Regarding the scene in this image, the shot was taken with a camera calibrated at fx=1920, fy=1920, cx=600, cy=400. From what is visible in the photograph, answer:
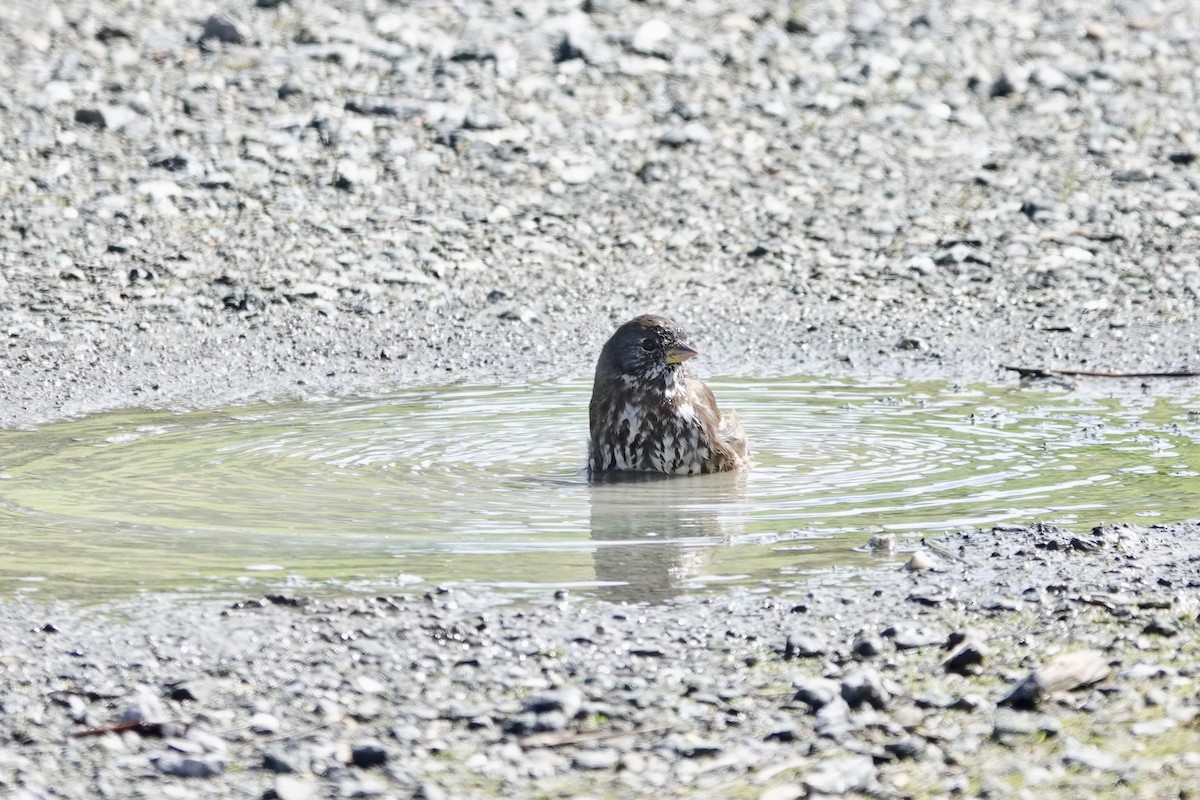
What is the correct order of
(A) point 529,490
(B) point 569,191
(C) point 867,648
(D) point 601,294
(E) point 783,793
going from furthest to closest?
(B) point 569,191 < (D) point 601,294 < (A) point 529,490 < (C) point 867,648 < (E) point 783,793

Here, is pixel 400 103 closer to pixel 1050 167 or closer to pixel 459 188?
pixel 459 188

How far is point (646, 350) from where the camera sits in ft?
30.9

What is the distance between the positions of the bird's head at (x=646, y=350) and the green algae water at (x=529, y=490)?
Result: 0.54m

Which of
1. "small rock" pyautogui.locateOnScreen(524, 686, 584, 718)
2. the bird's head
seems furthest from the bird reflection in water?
"small rock" pyautogui.locateOnScreen(524, 686, 584, 718)

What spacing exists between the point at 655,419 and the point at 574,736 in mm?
4329

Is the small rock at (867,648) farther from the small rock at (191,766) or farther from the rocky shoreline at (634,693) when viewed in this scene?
the small rock at (191,766)

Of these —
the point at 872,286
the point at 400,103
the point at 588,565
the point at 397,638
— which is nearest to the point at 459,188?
the point at 400,103

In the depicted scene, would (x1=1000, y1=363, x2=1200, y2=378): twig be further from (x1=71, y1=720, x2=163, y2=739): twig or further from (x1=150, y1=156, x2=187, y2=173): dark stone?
(x1=71, y1=720, x2=163, y2=739): twig

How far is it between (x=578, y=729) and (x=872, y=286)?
829cm

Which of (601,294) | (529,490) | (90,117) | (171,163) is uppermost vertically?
(90,117)

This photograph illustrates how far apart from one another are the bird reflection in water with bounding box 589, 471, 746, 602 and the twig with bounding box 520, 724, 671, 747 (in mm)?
1354

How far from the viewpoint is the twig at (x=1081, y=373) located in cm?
1078

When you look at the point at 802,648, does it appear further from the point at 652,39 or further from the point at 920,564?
the point at 652,39

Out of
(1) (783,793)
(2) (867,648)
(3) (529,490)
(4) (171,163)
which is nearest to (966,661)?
(2) (867,648)
